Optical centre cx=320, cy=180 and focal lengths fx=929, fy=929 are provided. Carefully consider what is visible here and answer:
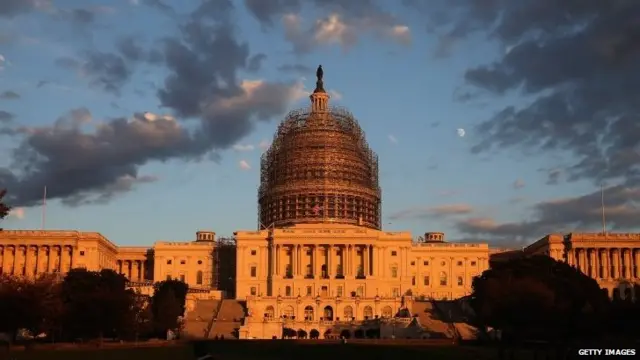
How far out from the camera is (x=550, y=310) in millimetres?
75375

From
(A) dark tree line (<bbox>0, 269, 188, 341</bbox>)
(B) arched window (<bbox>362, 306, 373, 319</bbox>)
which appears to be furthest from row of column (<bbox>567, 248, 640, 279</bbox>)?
(A) dark tree line (<bbox>0, 269, 188, 341</bbox>)

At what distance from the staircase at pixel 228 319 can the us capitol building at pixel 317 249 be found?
8.96m

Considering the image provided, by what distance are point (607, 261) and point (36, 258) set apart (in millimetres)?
86243

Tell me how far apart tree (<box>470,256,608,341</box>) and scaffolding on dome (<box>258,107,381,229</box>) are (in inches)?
1627

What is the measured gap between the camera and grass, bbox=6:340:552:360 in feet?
205

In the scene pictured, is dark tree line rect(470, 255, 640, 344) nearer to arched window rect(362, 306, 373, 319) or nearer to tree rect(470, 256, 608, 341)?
tree rect(470, 256, 608, 341)

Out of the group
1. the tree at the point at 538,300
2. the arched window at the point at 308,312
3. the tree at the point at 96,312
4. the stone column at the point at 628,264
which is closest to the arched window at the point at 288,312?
the arched window at the point at 308,312

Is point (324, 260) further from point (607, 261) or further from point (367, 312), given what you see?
point (607, 261)

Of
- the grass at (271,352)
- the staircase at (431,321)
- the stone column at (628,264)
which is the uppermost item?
the stone column at (628,264)

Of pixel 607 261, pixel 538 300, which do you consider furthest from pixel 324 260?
pixel 538 300

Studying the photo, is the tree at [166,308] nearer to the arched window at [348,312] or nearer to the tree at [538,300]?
the arched window at [348,312]

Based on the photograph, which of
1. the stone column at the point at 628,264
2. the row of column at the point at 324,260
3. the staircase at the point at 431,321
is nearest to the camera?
the staircase at the point at 431,321

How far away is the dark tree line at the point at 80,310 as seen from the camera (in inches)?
3123

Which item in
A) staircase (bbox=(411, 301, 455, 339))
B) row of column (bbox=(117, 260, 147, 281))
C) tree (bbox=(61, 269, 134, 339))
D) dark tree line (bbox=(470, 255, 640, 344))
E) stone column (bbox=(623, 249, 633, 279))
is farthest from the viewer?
row of column (bbox=(117, 260, 147, 281))
